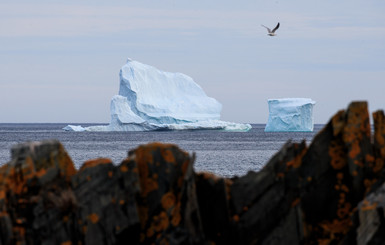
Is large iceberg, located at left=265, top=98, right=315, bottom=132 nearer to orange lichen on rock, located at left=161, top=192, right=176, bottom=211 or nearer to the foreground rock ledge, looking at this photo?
the foreground rock ledge

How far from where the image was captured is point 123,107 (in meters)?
99.0

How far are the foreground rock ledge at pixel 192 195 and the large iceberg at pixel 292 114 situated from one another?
89149mm

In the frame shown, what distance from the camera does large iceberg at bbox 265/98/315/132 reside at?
311 ft

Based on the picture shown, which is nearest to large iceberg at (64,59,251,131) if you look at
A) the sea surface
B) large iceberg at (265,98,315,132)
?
the sea surface

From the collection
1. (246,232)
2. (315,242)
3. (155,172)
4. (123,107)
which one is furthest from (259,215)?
(123,107)

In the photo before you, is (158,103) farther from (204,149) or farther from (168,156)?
(168,156)

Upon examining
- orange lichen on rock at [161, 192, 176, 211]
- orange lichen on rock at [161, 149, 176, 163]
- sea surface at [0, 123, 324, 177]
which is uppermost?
orange lichen on rock at [161, 149, 176, 163]

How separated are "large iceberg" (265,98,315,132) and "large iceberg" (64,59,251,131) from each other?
66.6 ft

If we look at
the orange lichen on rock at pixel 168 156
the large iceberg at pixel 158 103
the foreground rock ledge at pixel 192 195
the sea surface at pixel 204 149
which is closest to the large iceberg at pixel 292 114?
the sea surface at pixel 204 149

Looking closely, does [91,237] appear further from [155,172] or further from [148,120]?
[148,120]

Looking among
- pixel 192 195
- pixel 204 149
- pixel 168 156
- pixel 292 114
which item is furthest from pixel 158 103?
pixel 192 195

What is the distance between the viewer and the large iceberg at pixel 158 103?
10006 cm

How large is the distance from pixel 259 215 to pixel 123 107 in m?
93.7

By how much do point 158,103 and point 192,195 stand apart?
10336 cm
